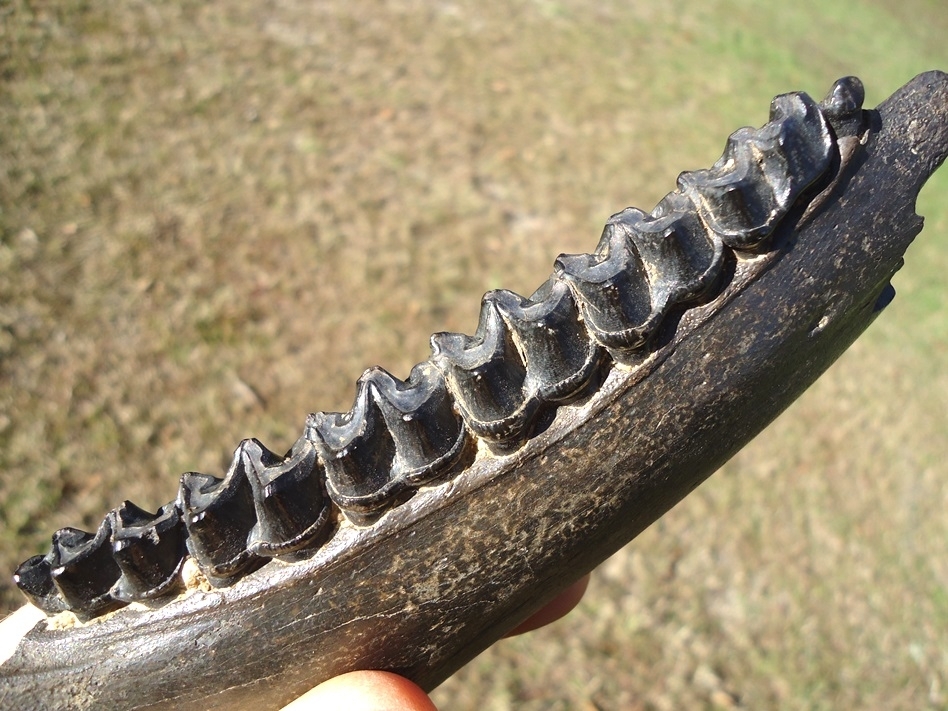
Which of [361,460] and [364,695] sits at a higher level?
[361,460]

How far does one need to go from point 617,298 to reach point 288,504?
52cm

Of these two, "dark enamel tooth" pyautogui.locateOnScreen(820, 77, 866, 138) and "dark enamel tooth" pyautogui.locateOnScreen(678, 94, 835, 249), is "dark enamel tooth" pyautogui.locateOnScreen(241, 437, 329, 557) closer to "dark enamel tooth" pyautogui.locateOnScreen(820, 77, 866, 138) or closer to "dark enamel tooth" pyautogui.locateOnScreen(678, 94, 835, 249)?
"dark enamel tooth" pyautogui.locateOnScreen(678, 94, 835, 249)

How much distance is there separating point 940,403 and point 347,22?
15.3 feet

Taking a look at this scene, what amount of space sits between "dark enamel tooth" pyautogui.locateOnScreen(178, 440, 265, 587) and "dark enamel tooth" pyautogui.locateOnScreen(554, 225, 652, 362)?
53cm

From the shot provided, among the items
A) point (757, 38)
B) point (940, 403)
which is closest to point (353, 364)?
point (940, 403)

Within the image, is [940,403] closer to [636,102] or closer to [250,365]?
[636,102]

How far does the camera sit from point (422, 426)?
1.08 metres

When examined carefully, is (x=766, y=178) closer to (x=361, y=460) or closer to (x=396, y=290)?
(x=361, y=460)

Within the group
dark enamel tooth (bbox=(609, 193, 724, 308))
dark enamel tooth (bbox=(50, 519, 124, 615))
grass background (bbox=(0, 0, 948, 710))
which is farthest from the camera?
grass background (bbox=(0, 0, 948, 710))

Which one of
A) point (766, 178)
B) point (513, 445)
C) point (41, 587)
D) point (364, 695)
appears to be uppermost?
point (41, 587)

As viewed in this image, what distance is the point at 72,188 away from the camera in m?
4.09

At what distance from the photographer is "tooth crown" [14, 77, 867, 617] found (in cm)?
105

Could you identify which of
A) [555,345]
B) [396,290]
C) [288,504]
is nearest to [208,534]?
[288,504]

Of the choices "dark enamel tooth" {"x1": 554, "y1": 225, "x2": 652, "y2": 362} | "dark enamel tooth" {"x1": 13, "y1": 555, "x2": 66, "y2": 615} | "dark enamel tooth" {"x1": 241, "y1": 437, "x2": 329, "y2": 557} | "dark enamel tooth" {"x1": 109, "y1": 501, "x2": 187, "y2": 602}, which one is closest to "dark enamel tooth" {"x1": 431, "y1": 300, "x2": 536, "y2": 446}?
"dark enamel tooth" {"x1": 554, "y1": 225, "x2": 652, "y2": 362}
